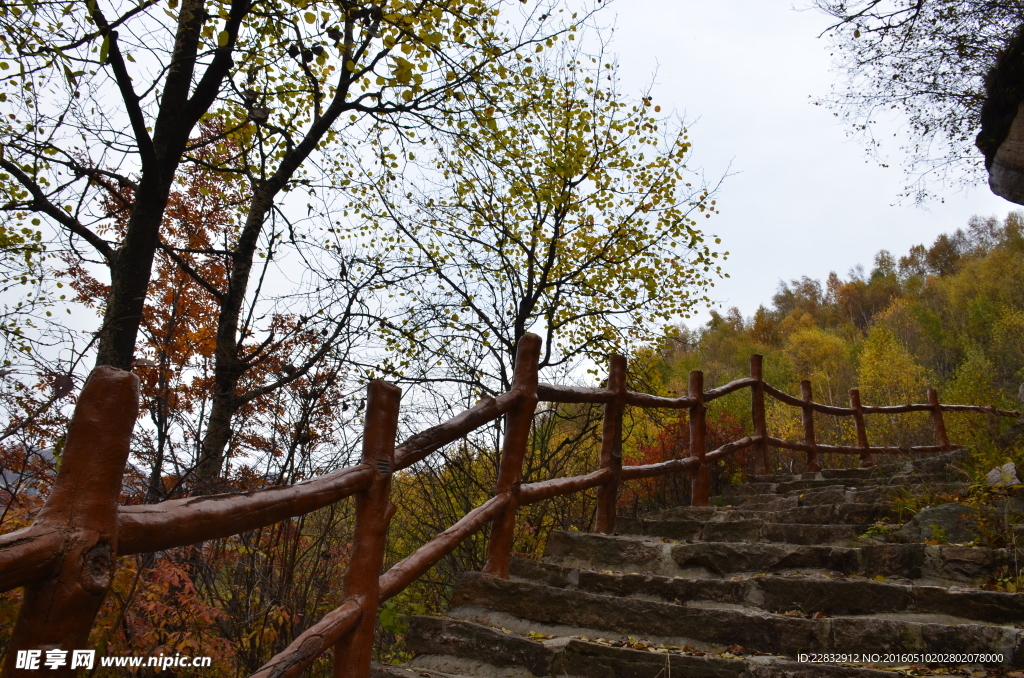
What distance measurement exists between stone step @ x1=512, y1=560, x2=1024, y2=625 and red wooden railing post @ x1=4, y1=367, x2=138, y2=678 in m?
2.65

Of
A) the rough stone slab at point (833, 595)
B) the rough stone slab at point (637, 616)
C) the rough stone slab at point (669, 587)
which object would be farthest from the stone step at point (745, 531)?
the rough stone slab at point (637, 616)

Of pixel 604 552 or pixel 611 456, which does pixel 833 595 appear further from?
pixel 611 456

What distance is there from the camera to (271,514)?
174 cm

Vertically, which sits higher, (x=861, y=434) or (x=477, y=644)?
(x=861, y=434)

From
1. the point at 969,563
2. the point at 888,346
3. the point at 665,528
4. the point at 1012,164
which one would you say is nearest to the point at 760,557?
the point at 665,528

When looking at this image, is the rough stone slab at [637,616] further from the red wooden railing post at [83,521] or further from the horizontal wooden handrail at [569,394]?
the red wooden railing post at [83,521]

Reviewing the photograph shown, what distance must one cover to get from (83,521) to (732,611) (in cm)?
253

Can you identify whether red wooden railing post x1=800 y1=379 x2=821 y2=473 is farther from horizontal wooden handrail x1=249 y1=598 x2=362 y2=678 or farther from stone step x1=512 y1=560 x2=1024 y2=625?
horizontal wooden handrail x1=249 y1=598 x2=362 y2=678

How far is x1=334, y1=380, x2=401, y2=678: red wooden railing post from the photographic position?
7.00ft

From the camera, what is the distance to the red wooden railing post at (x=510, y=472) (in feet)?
10.9

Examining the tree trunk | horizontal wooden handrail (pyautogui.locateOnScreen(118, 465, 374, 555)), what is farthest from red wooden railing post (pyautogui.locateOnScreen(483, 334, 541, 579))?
the tree trunk

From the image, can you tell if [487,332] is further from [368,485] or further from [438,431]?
[368,485]

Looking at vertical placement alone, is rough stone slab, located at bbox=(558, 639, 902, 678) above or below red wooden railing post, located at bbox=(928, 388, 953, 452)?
below

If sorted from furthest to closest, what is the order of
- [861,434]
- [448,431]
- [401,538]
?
→ 1. [861,434]
2. [401,538]
3. [448,431]
